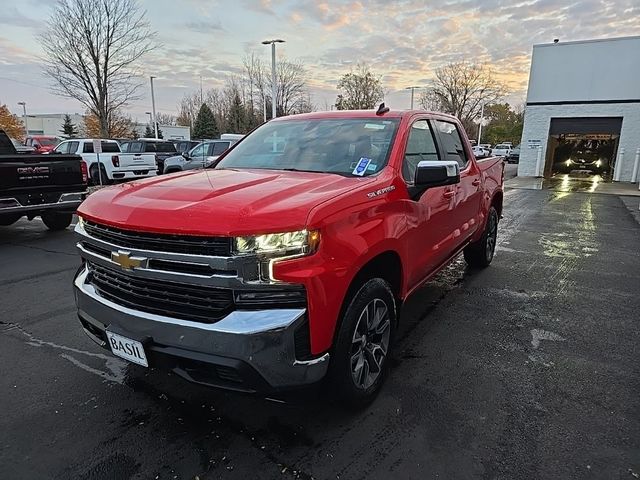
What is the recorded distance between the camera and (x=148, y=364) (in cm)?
236

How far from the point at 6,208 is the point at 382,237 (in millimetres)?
6760

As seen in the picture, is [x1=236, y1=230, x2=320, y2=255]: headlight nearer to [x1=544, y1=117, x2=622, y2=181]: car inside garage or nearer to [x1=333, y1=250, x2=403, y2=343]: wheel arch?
[x1=333, y1=250, x2=403, y2=343]: wheel arch

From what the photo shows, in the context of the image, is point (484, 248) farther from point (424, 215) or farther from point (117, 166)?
point (117, 166)

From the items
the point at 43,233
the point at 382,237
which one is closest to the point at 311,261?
the point at 382,237

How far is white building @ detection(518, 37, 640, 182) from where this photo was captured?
20.1 m

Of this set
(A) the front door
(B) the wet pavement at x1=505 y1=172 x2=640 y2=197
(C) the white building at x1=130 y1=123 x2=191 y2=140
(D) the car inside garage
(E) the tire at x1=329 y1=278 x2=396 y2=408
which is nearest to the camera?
(E) the tire at x1=329 y1=278 x2=396 y2=408

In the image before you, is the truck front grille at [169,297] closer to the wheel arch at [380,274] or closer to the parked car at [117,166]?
the wheel arch at [380,274]

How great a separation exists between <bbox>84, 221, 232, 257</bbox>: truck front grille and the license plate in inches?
19.8

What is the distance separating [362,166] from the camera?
3.16 metres

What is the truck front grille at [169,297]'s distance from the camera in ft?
7.25

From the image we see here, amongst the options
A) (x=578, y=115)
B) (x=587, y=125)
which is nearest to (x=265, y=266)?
(x=578, y=115)

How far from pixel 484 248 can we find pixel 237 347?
4625 millimetres

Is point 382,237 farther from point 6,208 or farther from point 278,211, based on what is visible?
point 6,208

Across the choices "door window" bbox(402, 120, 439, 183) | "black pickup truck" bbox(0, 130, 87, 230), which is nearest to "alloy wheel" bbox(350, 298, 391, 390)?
"door window" bbox(402, 120, 439, 183)
